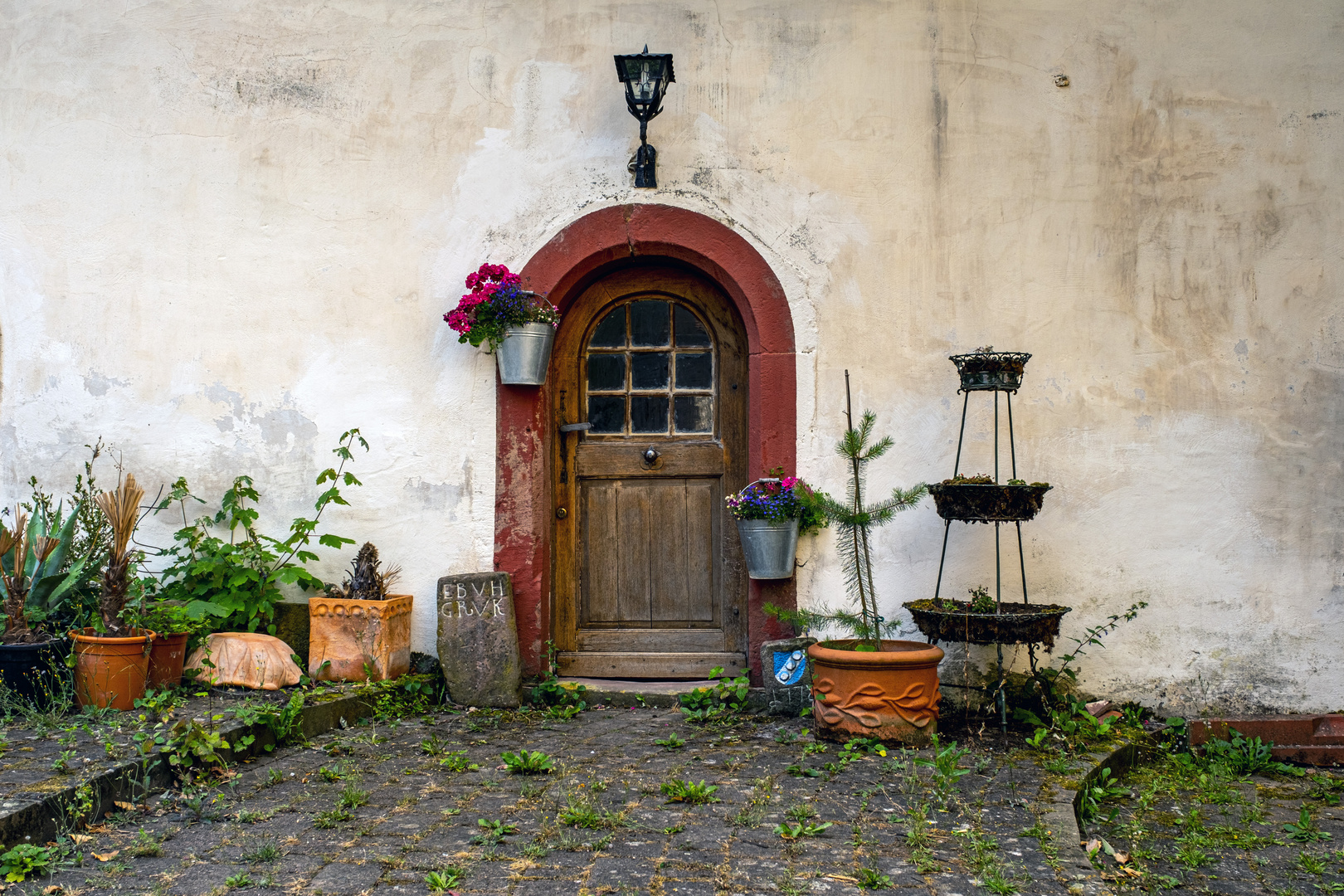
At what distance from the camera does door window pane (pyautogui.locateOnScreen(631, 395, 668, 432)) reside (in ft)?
18.9

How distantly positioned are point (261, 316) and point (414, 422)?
39.7 inches

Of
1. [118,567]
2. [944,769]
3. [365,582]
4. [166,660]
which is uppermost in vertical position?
[118,567]

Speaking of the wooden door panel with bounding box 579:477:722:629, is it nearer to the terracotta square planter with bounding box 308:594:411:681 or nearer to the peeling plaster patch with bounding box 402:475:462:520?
the peeling plaster patch with bounding box 402:475:462:520

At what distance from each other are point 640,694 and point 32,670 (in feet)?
8.79

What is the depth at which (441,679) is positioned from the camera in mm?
5426

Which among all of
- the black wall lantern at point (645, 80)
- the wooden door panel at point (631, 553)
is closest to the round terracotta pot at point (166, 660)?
the wooden door panel at point (631, 553)

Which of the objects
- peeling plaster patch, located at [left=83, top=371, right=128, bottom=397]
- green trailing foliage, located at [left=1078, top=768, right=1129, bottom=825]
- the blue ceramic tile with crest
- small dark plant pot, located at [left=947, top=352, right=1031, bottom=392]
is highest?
peeling plaster patch, located at [left=83, top=371, right=128, bottom=397]

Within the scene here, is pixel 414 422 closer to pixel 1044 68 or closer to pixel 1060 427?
pixel 1060 427

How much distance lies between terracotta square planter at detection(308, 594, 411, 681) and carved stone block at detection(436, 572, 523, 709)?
0.86 ft

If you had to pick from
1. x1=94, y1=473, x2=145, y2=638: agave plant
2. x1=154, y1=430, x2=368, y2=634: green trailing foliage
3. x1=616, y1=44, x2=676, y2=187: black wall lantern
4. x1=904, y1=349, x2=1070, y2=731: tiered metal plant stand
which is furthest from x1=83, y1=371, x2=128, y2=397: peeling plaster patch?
x1=904, y1=349, x2=1070, y2=731: tiered metal plant stand

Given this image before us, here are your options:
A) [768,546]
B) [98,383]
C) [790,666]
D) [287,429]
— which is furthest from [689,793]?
[98,383]

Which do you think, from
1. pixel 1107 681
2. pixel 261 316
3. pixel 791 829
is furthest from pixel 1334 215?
pixel 261 316

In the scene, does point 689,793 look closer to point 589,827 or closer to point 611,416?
point 589,827

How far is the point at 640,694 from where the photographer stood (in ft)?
17.7
